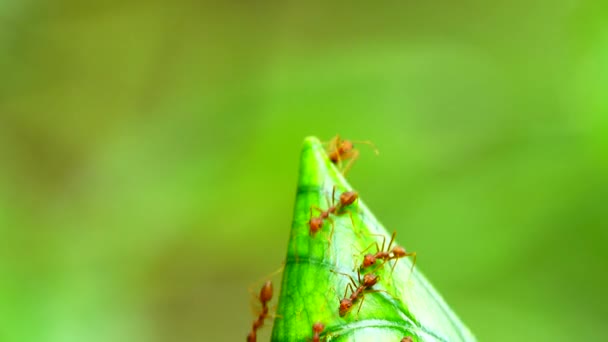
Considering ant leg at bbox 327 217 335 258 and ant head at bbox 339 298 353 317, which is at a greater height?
ant leg at bbox 327 217 335 258

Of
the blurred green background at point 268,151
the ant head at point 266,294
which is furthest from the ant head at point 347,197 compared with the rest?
the blurred green background at point 268,151

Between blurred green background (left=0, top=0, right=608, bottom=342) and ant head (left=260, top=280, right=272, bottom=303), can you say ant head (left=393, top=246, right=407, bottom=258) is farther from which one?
blurred green background (left=0, top=0, right=608, bottom=342)

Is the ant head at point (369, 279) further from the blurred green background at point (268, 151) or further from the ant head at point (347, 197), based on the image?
the blurred green background at point (268, 151)

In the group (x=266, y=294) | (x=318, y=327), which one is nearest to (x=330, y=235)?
(x=318, y=327)

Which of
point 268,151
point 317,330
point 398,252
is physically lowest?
point 317,330

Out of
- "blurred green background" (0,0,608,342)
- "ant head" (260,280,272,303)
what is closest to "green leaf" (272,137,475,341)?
"ant head" (260,280,272,303)

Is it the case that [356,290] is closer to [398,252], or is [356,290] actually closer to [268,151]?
[398,252]
